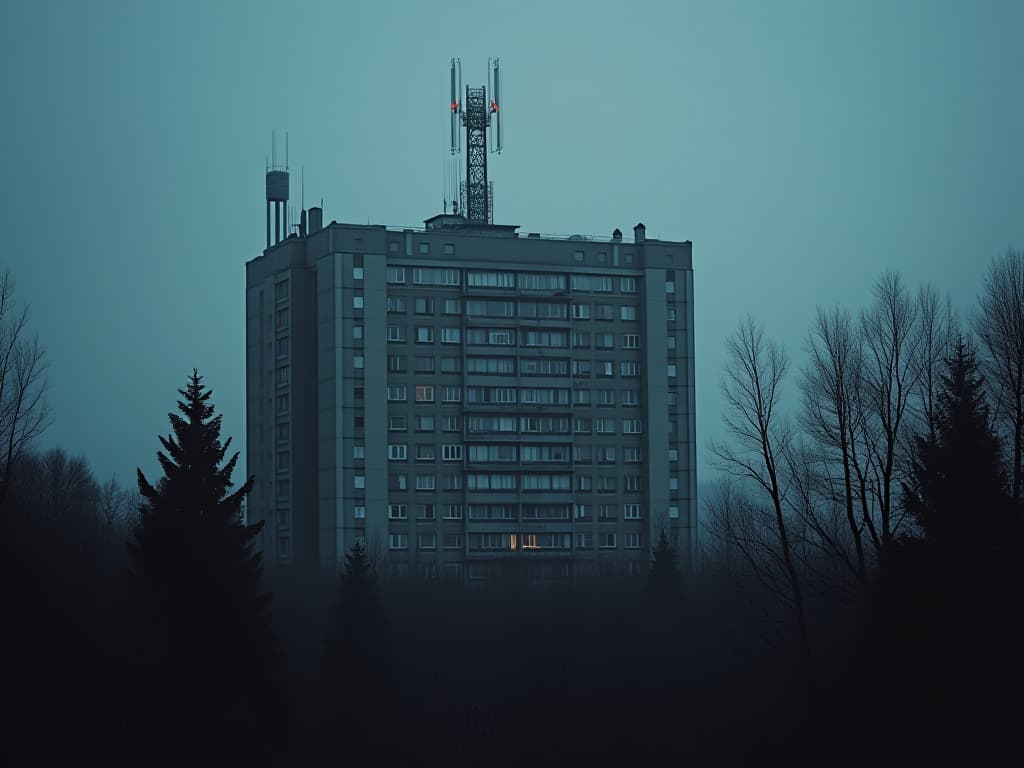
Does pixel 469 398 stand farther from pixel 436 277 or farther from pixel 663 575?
pixel 663 575

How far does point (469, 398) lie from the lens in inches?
4439

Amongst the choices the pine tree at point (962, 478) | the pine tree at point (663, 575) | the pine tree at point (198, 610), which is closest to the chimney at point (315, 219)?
the pine tree at point (663, 575)

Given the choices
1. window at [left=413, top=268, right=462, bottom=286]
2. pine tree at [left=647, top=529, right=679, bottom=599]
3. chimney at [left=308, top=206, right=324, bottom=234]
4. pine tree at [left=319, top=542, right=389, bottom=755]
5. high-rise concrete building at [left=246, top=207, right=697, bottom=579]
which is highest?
chimney at [left=308, top=206, right=324, bottom=234]

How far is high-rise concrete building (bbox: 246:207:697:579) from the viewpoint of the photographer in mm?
109500

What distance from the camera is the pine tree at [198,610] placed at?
154 ft

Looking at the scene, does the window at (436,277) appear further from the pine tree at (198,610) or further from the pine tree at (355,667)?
the pine tree at (198,610)

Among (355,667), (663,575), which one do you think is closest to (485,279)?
(663,575)

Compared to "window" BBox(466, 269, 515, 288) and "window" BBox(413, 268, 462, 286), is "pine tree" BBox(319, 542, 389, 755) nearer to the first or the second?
"window" BBox(413, 268, 462, 286)

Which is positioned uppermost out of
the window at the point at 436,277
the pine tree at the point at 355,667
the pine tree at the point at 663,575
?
the window at the point at 436,277

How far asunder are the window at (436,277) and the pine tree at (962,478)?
74.3 metres

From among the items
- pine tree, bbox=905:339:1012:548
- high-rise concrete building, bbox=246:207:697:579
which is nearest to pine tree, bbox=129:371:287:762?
pine tree, bbox=905:339:1012:548

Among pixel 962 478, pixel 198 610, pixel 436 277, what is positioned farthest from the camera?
pixel 436 277

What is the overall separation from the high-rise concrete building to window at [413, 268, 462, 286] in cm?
16

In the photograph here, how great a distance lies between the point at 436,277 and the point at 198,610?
6712cm
